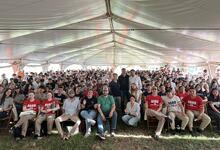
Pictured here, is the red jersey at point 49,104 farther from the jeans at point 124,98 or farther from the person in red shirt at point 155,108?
the person in red shirt at point 155,108

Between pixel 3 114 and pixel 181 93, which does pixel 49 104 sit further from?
pixel 181 93

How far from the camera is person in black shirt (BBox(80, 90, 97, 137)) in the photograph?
22.2ft

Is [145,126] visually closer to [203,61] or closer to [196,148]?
[196,148]

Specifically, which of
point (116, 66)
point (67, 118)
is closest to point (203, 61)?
point (67, 118)

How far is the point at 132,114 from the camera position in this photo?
7320 mm

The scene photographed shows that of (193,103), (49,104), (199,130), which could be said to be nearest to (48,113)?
(49,104)

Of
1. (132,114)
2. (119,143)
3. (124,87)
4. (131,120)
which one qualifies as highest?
(124,87)

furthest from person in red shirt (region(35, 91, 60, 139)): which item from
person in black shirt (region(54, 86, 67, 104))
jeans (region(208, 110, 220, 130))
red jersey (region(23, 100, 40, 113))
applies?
jeans (region(208, 110, 220, 130))

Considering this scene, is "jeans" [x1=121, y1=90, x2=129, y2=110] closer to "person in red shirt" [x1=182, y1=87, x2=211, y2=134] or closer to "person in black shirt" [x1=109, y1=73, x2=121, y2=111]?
"person in black shirt" [x1=109, y1=73, x2=121, y2=111]

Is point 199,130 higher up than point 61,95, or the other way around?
point 61,95

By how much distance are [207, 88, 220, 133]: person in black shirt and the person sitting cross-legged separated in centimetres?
210

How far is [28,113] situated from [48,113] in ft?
1.70

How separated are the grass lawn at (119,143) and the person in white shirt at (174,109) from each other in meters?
0.35

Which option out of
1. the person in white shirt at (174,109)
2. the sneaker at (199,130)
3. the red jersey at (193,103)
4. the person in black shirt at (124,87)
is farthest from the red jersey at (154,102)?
the person in black shirt at (124,87)
